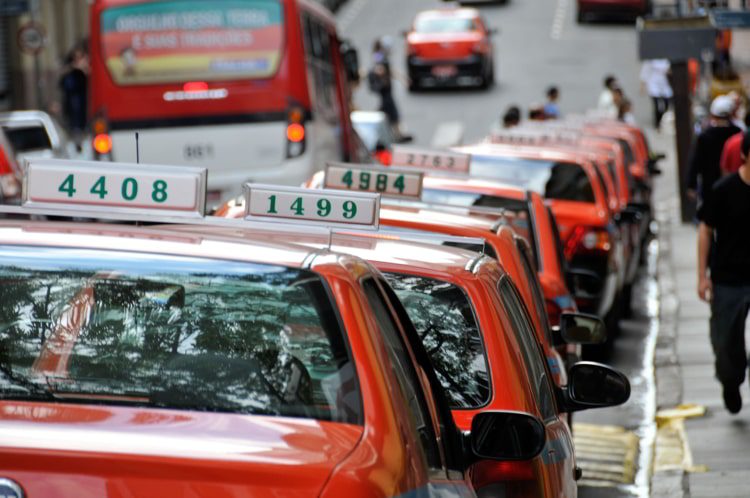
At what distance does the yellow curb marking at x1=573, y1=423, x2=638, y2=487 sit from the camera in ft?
A: 31.4

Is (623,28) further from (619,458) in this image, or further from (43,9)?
(619,458)

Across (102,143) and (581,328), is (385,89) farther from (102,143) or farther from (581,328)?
(581,328)

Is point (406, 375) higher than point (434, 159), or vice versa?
point (406, 375)

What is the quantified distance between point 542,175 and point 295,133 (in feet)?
16.2

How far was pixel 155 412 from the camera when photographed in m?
3.41

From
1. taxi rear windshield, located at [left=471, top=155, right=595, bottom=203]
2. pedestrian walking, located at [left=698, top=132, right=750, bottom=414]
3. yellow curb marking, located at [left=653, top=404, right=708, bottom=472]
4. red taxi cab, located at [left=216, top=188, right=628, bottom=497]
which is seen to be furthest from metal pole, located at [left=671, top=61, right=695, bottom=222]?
red taxi cab, located at [left=216, top=188, right=628, bottom=497]

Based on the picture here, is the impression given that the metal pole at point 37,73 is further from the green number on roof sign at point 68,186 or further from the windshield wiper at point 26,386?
the windshield wiper at point 26,386

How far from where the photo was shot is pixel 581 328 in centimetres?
790

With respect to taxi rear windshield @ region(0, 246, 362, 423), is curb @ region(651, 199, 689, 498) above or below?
below

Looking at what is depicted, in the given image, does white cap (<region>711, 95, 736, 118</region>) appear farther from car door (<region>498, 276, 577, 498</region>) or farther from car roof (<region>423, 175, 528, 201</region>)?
car door (<region>498, 276, 577, 498</region>)

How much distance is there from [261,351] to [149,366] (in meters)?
0.23

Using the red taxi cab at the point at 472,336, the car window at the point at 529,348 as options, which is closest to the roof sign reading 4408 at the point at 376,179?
the car window at the point at 529,348

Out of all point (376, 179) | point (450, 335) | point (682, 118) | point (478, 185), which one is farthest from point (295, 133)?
point (450, 335)

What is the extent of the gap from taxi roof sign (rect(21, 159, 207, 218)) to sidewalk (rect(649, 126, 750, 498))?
16.1 feet
